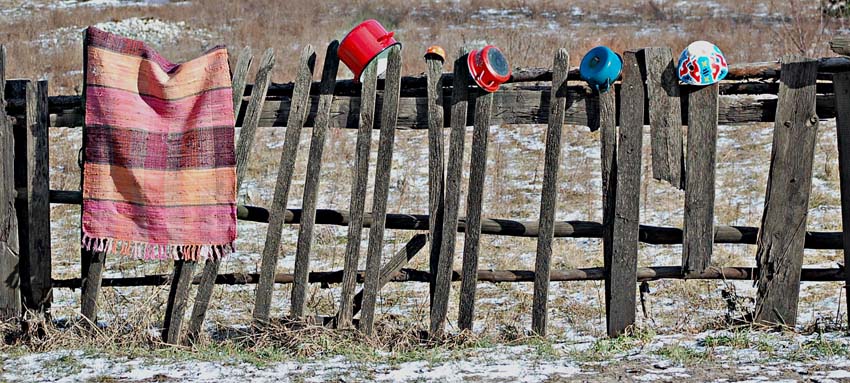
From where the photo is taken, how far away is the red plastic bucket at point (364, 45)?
15.5 feet

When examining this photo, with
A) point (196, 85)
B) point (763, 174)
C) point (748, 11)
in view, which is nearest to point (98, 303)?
point (196, 85)

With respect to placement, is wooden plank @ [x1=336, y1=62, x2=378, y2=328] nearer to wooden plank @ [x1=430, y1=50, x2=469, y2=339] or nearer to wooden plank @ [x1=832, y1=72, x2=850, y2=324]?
wooden plank @ [x1=430, y1=50, x2=469, y2=339]

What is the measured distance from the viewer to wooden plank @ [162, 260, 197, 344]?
5.01m

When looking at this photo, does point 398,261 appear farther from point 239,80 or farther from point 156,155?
point 156,155

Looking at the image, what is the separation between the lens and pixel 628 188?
15.6 ft

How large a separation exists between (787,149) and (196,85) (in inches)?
129

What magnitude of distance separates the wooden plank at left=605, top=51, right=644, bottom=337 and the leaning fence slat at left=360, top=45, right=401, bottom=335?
1.24 meters

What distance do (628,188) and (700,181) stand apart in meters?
0.40

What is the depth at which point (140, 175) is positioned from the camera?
484 centimetres

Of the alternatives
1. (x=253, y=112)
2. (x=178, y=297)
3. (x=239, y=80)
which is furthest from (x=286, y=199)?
(x=178, y=297)

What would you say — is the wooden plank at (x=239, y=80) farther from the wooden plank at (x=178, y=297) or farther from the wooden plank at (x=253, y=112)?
the wooden plank at (x=178, y=297)

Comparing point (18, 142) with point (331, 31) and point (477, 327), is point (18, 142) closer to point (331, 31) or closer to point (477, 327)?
point (477, 327)

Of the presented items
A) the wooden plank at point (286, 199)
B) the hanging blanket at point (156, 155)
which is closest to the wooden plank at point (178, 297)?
the hanging blanket at point (156, 155)

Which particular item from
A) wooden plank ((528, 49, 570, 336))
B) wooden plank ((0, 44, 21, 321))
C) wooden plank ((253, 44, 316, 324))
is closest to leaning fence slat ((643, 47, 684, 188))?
wooden plank ((528, 49, 570, 336))
